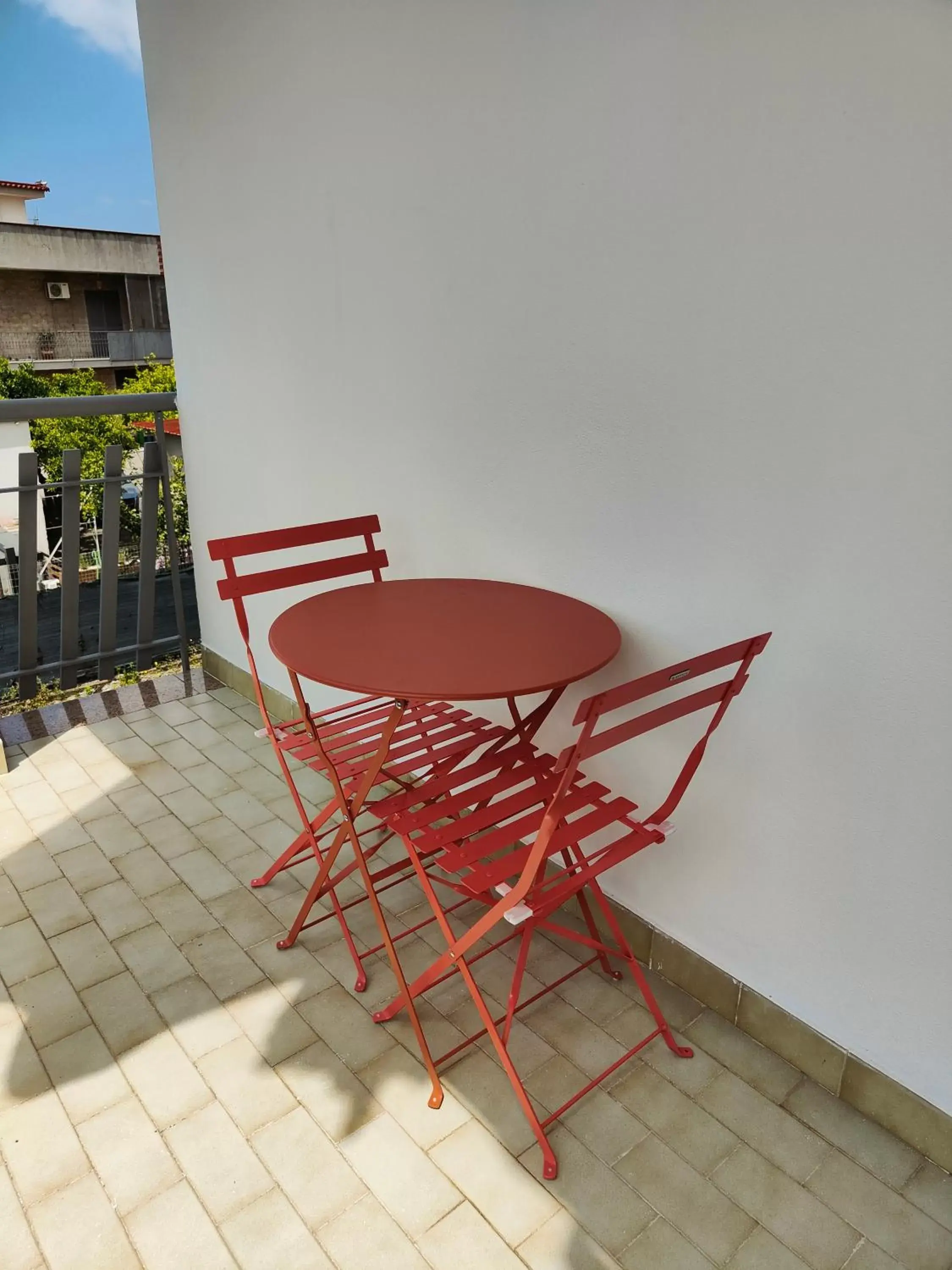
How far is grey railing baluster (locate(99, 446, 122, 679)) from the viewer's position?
3.86 meters

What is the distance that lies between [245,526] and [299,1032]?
237cm

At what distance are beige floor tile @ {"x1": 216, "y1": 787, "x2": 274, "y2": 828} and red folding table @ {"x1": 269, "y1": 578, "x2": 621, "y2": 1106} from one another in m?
0.72

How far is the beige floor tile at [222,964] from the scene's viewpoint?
7.15 ft

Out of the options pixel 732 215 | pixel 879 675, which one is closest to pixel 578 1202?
pixel 879 675

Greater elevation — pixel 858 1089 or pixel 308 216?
pixel 308 216

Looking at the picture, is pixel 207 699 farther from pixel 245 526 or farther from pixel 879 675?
pixel 879 675

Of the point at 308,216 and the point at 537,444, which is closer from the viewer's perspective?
the point at 537,444

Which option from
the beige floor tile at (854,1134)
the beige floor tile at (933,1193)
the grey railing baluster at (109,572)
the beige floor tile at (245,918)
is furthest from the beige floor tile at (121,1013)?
the grey railing baluster at (109,572)

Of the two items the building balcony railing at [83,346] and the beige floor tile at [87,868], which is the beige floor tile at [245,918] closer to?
the beige floor tile at [87,868]

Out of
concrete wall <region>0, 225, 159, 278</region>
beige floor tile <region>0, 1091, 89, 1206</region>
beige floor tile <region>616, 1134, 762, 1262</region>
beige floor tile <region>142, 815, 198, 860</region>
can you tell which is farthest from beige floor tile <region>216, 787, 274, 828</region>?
concrete wall <region>0, 225, 159, 278</region>

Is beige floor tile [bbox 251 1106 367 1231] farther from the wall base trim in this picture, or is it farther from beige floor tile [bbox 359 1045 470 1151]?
the wall base trim

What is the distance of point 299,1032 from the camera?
6.64 feet

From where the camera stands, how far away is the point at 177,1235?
1.55 meters

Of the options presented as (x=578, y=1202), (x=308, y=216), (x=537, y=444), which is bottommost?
(x=578, y=1202)
